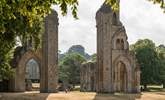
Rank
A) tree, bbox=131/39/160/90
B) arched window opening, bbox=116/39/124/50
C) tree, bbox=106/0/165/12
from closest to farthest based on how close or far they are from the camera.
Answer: tree, bbox=106/0/165/12 < arched window opening, bbox=116/39/124/50 < tree, bbox=131/39/160/90

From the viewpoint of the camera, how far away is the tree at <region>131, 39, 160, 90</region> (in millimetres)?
65875

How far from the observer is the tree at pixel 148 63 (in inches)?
2594

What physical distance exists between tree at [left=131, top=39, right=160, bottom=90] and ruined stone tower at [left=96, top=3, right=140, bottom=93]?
15.0 meters

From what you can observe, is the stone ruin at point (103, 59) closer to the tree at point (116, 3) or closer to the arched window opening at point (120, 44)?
the arched window opening at point (120, 44)

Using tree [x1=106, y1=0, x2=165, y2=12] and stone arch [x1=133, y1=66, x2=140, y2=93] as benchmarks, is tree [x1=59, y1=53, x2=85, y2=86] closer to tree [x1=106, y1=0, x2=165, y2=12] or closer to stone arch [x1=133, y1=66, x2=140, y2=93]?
stone arch [x1=133, y1=66, x2=140, y2=93]

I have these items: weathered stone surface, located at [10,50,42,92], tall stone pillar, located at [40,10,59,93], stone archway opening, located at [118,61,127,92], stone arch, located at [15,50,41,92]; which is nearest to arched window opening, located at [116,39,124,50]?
stone archway opening, located at [118,61,127,92]

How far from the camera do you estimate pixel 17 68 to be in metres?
44.6

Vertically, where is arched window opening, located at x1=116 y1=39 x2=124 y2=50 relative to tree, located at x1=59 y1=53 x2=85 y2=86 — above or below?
above

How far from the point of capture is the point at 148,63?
67000 millimetres

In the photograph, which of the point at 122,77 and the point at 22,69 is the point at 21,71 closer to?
the point at 22,69

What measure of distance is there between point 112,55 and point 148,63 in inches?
815

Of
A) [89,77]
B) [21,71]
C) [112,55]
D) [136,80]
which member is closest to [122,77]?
[136,80]

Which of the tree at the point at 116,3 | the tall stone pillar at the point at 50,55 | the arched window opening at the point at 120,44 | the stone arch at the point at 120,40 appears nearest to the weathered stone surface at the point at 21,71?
the tall stone pillar at the point at 50,55

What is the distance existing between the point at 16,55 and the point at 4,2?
37.0 meters
